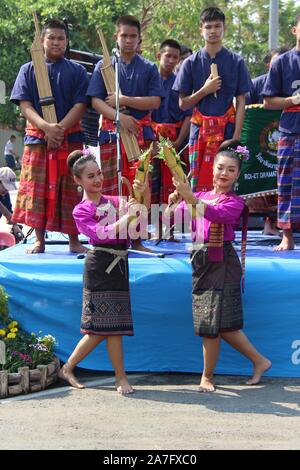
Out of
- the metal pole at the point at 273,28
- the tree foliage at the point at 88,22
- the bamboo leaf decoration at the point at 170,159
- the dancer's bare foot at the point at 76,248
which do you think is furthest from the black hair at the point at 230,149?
the tree foliage at the point at 88,22

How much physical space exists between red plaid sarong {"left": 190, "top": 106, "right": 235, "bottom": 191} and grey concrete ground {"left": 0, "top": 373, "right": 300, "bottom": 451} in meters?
1.42

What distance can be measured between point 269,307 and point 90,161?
1303 mm

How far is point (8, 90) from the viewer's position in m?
18.4

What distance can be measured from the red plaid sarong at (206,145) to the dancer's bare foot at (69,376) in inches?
62.9

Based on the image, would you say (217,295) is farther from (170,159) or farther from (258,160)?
(258,160)

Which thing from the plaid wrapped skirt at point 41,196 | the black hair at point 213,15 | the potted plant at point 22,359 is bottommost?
the potted plant at point 22,359

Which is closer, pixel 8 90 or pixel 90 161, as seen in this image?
pixel 90 161

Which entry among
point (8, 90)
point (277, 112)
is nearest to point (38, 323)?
point (277, 112)

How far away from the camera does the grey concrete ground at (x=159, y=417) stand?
12.3ft

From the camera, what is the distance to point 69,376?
187 inches

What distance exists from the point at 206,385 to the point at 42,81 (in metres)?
2.15

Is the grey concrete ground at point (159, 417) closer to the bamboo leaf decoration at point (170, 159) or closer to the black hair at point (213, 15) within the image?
the bamboo leaf decoration at point (170, 159)
